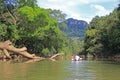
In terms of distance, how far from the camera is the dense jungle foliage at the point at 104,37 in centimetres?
7846

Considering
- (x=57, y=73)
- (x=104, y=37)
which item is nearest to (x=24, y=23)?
(x=104, y=37)

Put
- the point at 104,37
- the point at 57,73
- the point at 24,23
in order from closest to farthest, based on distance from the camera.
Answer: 1. the point at 57,73
2. the point at 24,23
3. the point at 104,37

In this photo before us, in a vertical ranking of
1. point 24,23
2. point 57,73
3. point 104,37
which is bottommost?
point 57,73

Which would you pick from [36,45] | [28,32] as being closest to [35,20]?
[28,32]

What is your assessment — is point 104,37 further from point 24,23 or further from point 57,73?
point 57,73

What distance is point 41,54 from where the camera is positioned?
6925 cm

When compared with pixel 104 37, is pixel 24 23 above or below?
above

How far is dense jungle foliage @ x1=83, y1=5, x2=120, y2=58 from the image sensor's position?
7846 centimetres

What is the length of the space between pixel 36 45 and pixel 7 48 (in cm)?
2713

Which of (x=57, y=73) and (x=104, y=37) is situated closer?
(x=57, y=73)

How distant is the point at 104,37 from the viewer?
93.1 meters

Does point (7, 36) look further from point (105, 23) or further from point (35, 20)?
point (105, 23)

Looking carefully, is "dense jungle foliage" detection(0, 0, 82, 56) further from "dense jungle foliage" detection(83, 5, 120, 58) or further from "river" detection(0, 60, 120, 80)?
"river" detection(0, 60, 120, 80)

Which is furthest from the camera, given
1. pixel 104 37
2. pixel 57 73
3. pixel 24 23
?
pixel 104 37
